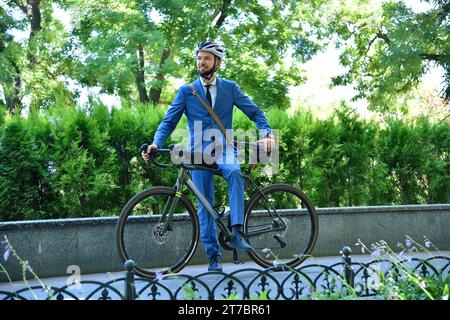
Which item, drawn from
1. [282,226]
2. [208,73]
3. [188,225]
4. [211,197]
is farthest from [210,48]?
[188,225]

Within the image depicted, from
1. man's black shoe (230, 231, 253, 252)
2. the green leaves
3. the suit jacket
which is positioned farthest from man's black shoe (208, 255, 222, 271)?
the green leaves

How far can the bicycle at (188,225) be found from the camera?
5621mm

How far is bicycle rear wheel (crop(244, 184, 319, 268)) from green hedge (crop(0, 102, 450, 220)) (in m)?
0.75

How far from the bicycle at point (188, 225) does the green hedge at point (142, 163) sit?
0.51 meters

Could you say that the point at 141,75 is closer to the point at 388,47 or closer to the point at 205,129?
the point at 388,47

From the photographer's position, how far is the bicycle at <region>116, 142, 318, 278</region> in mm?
5621

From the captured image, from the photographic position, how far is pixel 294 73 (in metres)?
22.2

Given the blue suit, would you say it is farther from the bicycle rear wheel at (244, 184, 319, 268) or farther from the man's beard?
the bicycle rear wheel at (244, 184, 319, 268)

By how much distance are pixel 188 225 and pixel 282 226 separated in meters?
1.07

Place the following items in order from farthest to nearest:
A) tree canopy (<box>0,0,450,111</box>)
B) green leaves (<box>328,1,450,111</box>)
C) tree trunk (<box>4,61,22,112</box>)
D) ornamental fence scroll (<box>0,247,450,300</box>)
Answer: tree trunk (<box>4,61,22,112</box>), tree canopy (<box>0,0,450,111</box>), green leaves (<box>328,1,450,111</box>), ornamental fence scroll (<box>0,247,450,300</box>)

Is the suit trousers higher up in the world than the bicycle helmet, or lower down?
lower down

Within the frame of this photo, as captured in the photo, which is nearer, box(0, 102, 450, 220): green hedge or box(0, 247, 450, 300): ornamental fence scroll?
box(0, 247, 450, 300): ornamental fence scroll

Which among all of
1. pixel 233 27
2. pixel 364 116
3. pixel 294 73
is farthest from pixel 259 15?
pixel 364 116

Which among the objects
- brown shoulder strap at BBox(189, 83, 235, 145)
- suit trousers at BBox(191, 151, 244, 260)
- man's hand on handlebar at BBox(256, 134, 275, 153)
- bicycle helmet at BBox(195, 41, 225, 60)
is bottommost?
suit trousers at BBox(191, 151, 244, 260)
